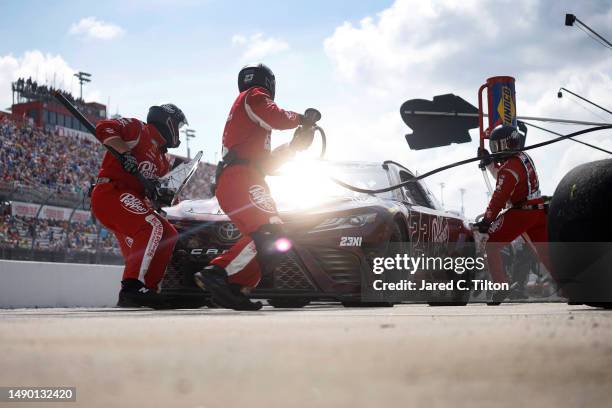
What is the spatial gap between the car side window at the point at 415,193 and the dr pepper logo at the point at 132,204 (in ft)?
7.51

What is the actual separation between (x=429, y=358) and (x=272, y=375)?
16.1 inches

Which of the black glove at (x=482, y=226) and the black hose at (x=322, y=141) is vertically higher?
the black hose at (x=322, y=141)

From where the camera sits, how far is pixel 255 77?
6.02 metres

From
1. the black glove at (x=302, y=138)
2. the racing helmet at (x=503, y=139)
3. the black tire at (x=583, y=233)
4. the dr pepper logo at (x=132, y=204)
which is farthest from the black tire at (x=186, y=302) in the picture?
the racing helmet at (x=503, y=139)

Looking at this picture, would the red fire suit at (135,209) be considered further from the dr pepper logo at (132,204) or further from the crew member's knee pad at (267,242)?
the crew member's knee pad at (267,242)

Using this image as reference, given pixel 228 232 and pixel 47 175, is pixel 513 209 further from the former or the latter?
pixel 47 175

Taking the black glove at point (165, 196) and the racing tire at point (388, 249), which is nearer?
the racing tire at point (388, 249)

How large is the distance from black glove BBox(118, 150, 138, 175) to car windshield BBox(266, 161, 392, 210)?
1.12 metres

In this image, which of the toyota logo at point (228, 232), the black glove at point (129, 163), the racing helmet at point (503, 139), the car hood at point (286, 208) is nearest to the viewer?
the car hood at point (286, 208)

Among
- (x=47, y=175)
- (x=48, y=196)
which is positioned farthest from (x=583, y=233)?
(x=47, y=175)

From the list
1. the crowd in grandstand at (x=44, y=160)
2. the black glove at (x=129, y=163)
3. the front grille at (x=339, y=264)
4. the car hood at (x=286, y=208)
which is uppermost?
the crowd in grandstand at (x=44, y=160)

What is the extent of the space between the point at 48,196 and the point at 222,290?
24530mm

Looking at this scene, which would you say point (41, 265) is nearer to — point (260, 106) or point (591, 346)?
point (260, 106)

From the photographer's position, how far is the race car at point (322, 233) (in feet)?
19.8
